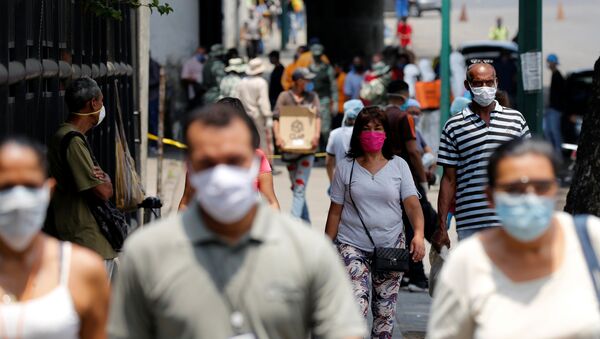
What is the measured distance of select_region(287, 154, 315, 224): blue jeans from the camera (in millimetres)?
14055

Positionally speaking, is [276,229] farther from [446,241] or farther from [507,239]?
[446,241]

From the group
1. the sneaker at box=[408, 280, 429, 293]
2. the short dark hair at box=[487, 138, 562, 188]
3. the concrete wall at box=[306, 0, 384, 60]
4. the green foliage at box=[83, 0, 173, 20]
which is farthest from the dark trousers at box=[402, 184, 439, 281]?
the concrete wall at box=[306, 0, 384, 60]

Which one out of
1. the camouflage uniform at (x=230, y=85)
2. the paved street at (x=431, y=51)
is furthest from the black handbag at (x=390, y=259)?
the camouflage uniform at (x=230, y=85)

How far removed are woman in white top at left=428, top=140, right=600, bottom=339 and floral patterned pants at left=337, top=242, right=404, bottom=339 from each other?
12.1 feet

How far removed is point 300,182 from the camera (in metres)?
14.3

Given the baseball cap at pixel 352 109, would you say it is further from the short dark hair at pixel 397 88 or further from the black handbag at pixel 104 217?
the black handbag at pixel 104 217

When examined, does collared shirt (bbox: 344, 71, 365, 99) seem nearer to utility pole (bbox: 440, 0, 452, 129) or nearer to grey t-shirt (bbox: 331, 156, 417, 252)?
utility pole (bbox: 440, 0, 452, 129)

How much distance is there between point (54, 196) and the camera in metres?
7.55

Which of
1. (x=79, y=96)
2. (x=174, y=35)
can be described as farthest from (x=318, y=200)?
(x=79, y=96)

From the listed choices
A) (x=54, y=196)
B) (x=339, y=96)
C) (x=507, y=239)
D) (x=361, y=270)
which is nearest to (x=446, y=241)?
(x=361, y=270)

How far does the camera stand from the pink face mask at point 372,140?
8.09 meters

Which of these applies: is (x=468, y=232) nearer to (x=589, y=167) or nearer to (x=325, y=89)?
(x=589, y=167)

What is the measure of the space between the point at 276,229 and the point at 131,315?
47 centimetres

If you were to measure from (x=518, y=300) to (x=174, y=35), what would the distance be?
2195cm
